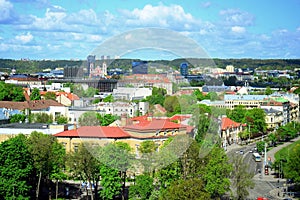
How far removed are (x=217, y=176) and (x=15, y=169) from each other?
5886 millimetres

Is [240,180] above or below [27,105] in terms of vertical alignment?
below

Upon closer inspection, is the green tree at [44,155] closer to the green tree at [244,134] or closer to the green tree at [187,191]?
the green tree at [187,191]

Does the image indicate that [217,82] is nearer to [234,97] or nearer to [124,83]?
[234,97]

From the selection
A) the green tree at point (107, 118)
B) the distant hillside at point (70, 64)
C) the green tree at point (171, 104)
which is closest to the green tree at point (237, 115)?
the green tree at point (107, 118)

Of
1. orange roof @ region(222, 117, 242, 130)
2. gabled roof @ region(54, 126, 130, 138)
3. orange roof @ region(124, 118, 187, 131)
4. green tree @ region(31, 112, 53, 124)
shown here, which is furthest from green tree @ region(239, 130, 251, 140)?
orange roof @ region(124, 118, 187, 131)

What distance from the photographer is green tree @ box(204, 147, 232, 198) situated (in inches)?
620

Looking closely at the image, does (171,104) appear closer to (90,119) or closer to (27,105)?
(90,119)

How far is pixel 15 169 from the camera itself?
15797mm

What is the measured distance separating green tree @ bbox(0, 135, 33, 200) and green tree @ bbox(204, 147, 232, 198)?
523 centimetres

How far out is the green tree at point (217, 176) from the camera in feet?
51.7

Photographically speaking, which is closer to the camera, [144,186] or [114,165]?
[114,165]

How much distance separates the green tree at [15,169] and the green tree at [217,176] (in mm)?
5227

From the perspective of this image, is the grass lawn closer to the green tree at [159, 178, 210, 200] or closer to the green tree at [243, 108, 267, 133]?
the green tree at [243, 108, 267, 133]

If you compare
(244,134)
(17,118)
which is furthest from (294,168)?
(244,134)
